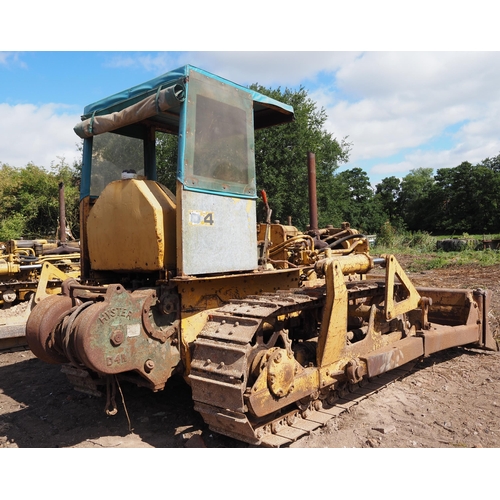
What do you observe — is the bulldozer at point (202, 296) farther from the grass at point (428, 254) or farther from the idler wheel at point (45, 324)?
the grass at point (428, 254)

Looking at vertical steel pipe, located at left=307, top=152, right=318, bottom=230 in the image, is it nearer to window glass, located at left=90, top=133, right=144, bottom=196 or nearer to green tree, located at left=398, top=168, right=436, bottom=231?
window glass, located at left=90, top=133, right=144, bottom=196

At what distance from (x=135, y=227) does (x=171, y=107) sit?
1029 millimetres

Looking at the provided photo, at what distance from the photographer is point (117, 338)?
3.34m

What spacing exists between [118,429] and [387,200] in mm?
65501

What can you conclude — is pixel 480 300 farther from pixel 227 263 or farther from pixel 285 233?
pixel 227 263

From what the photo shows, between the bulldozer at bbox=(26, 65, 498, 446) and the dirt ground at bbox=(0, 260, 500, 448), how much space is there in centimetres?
37

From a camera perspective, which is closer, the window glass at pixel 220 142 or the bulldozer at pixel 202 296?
the bulldozer at pixel 202 296

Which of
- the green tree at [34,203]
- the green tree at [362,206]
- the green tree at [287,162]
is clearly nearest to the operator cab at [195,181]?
the green tree at [287,162]

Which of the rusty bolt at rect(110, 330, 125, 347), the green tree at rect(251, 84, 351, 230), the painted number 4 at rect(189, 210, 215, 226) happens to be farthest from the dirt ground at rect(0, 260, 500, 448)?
the green tree at rect(251, 84, 351, 230)

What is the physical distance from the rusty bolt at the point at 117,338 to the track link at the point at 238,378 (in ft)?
1.83

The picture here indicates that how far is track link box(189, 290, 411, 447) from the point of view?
324 centimetres

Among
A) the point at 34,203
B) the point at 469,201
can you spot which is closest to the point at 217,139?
the point at 34,203

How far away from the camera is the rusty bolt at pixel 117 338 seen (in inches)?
130

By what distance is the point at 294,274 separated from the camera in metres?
4.99
